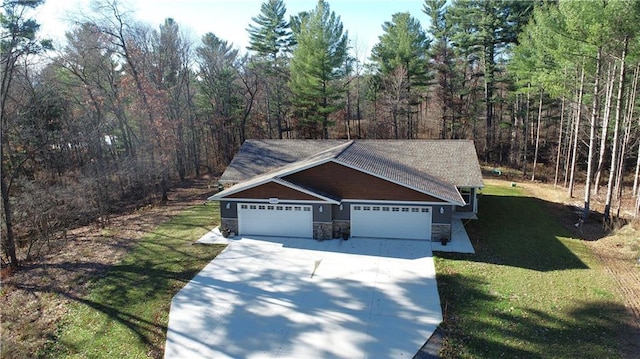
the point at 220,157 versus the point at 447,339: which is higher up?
the point at 220,157

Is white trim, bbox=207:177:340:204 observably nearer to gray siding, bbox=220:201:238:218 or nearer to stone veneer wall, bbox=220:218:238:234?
gray siding, bbox=220:201:238:218

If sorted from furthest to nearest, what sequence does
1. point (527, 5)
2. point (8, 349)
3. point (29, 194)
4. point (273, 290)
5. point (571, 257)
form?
point (527, 5), point (29, 194), point (571, 257), point (273, 290), point (8, 349)

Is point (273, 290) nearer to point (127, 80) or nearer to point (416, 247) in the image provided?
point (416, 247)

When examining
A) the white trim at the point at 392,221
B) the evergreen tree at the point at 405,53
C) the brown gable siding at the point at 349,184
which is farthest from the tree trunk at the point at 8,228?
the evergreen tree at the point at 405,53

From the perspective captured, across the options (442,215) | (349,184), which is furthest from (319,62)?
(442,215)

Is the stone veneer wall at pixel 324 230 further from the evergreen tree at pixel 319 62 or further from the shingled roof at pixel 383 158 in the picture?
the evergreen tree at pixel 319 62

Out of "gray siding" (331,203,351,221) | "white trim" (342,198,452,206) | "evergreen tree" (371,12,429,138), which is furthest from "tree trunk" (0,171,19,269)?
"evergreen tree" (371,12,429,138)

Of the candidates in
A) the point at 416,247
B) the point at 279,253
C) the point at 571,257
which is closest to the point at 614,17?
the point at 571,257
